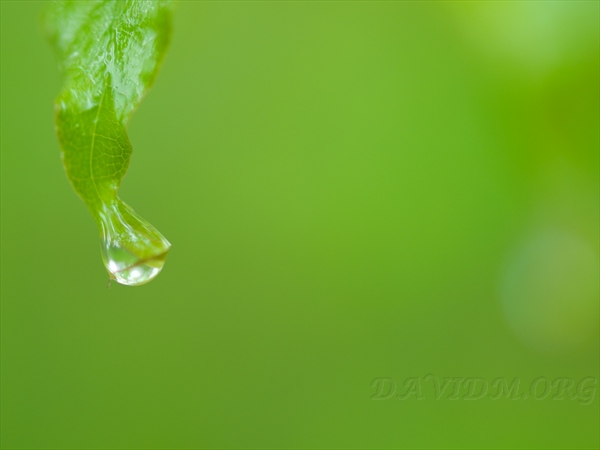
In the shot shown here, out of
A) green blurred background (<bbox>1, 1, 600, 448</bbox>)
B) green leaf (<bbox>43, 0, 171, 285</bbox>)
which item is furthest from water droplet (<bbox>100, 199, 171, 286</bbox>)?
green blurred background (<bbox>1, 1, 600, 448</bbox>)

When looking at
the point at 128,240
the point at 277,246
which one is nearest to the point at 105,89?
the point at 128,240

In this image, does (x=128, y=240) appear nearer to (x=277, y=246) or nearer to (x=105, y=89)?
(x=105, y=89)

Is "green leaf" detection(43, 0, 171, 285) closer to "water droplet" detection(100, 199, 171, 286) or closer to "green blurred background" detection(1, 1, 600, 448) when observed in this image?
"water droplet" detection(100, 199, 171, 286)

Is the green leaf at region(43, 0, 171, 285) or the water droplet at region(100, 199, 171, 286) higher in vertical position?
the green leaf at region(43, 0, 171, 285)

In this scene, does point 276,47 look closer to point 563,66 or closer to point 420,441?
point 563,66

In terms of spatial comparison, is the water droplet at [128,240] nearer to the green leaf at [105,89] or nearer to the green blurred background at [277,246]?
the green leaf at [105,89]

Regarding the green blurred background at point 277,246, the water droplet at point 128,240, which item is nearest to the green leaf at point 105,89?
the water droplet at point 128,240

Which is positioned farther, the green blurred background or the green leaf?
the green blurred background
